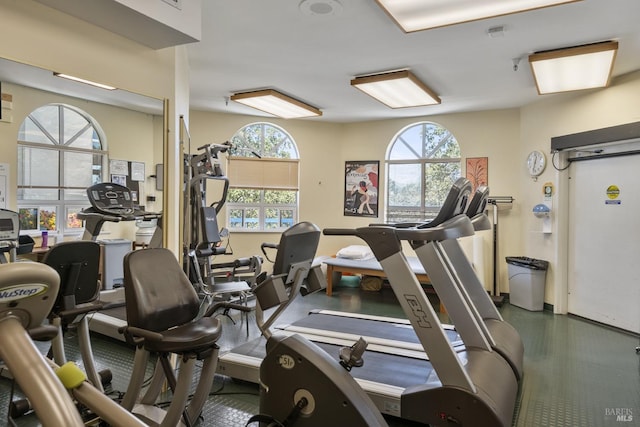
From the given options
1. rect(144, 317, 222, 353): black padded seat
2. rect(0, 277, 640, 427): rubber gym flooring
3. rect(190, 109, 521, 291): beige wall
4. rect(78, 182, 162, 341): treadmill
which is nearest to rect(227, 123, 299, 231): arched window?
rect(190, 109, 521, 291): beige wall

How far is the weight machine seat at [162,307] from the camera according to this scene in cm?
206

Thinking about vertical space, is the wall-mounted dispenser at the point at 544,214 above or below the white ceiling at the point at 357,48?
below

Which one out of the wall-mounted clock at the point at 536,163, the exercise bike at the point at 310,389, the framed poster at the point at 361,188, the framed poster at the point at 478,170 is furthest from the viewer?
the framed poster at the point at 361,188

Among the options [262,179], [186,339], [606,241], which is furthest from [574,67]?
[262,179]

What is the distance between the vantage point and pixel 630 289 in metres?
4.37

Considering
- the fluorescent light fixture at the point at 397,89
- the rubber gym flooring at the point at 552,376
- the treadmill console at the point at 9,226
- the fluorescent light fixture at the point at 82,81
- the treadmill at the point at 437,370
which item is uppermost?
the fluorescent light fixture at the point at 397,89

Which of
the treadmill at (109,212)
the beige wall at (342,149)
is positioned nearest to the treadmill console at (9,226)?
the treadmill at (109,212)

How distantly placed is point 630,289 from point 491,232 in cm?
190

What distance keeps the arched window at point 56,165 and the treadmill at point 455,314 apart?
212 centimetres

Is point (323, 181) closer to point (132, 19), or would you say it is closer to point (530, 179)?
point (530, 179)

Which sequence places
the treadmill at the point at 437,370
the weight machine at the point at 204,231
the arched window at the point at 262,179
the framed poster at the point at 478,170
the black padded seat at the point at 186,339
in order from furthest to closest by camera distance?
the arched window at the point at 262,179 < the framed poster at the point at 478,170 < the weight machine at the point at 204,231 < the treadmill at the point at 437,370 < the black padded seat at the point at 186,339

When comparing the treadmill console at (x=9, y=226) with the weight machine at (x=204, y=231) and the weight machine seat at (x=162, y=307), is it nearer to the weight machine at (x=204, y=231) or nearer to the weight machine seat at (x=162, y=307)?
the weight machine seat at (x=162, y=307)

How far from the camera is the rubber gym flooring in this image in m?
2.60

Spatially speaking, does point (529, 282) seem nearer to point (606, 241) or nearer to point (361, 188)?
point (606, 241)
